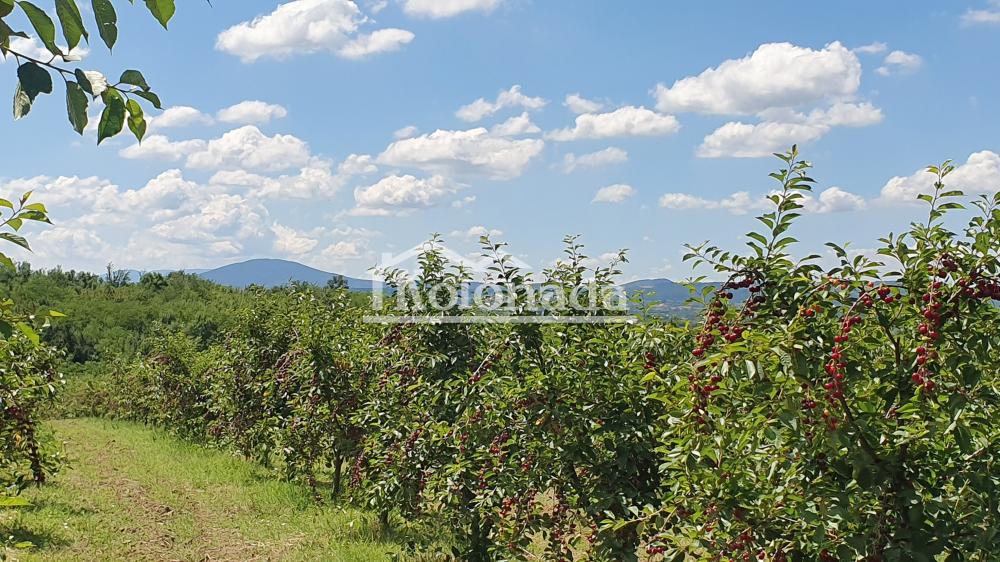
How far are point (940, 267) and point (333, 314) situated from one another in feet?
27.3

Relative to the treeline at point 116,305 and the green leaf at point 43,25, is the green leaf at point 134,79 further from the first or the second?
the treeline at point 116,305

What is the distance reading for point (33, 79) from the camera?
123cm

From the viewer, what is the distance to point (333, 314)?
392 inches

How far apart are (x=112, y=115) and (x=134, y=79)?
0.07 metres

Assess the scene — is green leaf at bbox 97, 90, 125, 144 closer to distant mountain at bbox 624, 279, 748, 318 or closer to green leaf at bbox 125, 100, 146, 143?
green leaf at bbox 125, 100, 146, 143

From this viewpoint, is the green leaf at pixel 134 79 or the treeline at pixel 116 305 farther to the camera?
the treeline at pixel 116 305

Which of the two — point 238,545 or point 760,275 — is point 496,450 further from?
point 238,545

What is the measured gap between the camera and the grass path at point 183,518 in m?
7.53

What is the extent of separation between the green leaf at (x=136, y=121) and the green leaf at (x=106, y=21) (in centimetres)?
14

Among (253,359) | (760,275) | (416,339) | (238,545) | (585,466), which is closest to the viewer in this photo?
(760,275)

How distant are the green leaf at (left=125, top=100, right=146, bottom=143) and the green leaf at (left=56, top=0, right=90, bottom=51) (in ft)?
0.46

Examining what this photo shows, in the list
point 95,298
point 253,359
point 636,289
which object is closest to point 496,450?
point 636,289

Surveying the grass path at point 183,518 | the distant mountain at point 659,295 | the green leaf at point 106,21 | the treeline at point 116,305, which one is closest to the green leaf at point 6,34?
the green leaf at point 106,21

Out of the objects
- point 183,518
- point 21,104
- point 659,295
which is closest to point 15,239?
point 21,104
